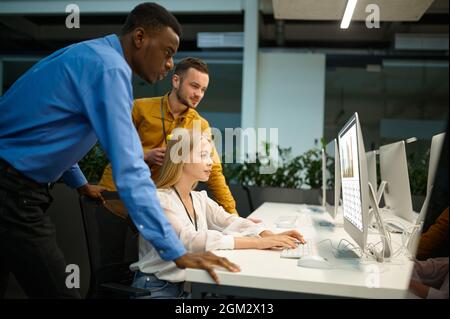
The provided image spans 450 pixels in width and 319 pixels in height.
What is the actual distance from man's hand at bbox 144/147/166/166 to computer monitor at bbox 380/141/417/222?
93cm

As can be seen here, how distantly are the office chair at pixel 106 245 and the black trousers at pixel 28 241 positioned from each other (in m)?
0.19

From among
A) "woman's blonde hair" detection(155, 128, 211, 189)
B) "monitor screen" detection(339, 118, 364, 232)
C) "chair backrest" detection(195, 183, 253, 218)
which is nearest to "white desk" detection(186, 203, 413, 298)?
"monitor screen" detection(339, 118, 364, 232)

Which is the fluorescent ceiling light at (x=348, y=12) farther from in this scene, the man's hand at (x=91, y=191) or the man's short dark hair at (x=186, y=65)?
the man's hand at (x=91, y=191)

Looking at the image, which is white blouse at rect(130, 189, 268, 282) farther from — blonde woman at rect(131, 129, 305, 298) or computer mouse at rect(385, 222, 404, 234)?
computer mouse at rect(385, 222, 404, 234)

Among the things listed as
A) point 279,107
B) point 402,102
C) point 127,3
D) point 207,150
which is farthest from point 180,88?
point 402,102

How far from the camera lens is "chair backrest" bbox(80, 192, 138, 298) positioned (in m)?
1.49

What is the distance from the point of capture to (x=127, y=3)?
11.1ft

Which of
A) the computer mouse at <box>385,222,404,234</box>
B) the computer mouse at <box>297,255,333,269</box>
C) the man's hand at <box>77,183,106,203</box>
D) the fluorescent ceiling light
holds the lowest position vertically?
the computer mouse at <box>297,255,333,269</box>

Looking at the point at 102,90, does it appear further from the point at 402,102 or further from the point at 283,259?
the point at 402,102

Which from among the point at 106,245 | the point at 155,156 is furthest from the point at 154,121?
the point at 106,245

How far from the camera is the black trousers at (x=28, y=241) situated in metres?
1.24

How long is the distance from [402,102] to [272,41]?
2.13 meters

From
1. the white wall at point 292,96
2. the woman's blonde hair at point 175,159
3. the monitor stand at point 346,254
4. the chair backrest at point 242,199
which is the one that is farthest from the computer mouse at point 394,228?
the white wall at point 292,96

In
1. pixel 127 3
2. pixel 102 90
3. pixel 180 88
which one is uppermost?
pixel 127 3
